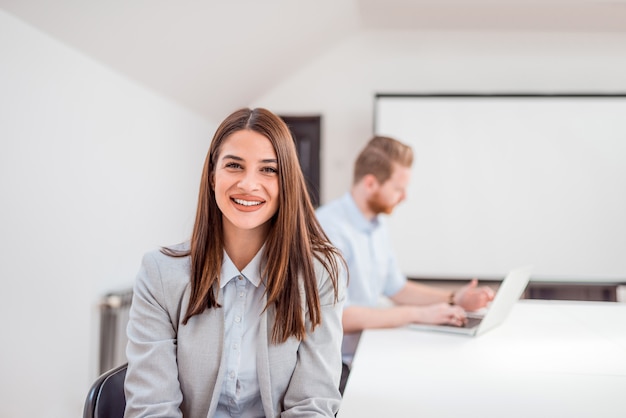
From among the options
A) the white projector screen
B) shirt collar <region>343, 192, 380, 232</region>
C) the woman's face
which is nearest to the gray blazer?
the woman's face

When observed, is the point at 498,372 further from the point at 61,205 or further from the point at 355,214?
the point at 61,205

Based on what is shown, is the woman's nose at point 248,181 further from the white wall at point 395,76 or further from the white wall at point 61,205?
the white wall at point 395,76

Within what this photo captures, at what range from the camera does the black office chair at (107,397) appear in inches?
43.9

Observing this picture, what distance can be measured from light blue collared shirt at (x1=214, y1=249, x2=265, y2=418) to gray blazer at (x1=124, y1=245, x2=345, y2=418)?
0.03 metres

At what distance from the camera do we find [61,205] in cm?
218

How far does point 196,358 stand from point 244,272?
21 centimetres

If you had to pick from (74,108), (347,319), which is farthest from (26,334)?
(347,319)

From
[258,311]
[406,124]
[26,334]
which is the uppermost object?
[406,124]

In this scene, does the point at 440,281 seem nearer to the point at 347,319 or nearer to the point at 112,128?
the point at 347,319

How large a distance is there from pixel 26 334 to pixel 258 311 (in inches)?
44.4

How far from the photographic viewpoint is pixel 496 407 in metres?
1.23

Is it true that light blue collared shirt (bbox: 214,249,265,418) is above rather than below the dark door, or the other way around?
below

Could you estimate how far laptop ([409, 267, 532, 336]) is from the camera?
1811 millimetres

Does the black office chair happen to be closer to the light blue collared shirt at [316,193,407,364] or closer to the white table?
the white table
